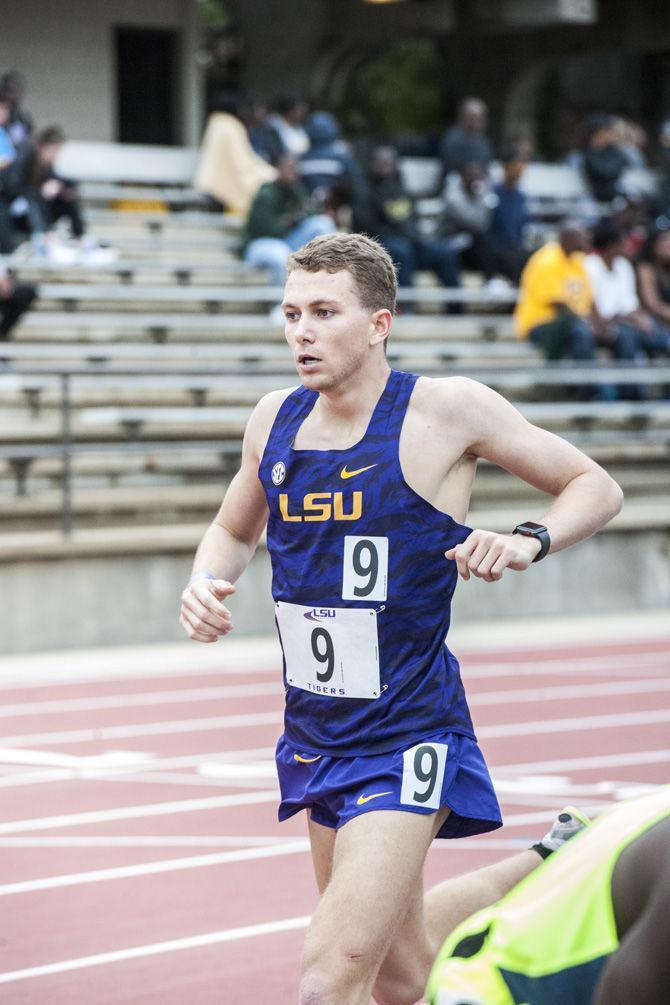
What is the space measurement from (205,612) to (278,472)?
0.41m

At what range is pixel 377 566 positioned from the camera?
13.5 ft

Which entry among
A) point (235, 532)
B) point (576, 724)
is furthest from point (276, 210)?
point (235, 532)

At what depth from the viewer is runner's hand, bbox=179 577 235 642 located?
4070 mm

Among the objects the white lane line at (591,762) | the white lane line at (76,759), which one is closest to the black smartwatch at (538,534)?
the white lane line at (591,762)

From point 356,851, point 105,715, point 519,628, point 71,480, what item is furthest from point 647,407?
point 356,851

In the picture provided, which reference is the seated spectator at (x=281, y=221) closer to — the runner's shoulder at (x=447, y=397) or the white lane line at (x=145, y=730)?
the white lane line at (x=145, y=730)

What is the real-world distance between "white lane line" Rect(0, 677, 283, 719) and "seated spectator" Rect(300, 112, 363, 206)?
7.25m

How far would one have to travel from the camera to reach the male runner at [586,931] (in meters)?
2.27

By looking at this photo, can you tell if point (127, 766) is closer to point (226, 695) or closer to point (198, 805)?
point (198, 805)

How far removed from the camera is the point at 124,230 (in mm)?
18109

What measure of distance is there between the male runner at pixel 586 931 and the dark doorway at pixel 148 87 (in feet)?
69.0

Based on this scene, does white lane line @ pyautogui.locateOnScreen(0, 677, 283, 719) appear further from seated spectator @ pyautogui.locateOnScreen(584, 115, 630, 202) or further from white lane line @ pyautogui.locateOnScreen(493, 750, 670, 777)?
seated spectator @ pyautogui.locateOnScreen(584, 115, 630, 202)

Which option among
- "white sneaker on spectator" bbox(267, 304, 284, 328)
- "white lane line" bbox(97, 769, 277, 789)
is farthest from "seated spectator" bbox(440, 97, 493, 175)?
"white lane line" bbox(97, 769, 277, 789)

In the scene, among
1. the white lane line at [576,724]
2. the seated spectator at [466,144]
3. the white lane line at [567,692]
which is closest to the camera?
the white lane line at [576,724]
